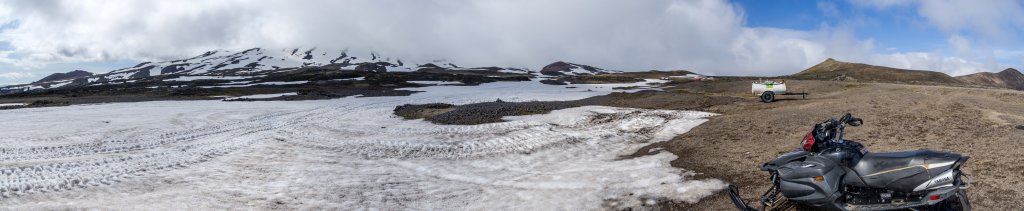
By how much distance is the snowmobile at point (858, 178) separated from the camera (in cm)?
753

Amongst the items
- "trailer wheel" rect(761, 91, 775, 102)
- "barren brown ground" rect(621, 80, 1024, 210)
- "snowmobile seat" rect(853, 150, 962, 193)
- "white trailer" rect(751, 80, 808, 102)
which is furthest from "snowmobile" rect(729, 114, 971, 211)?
"white trailer" rect(751, 80, 808, 102)

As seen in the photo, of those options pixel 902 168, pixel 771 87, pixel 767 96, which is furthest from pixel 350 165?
pixel 771 87

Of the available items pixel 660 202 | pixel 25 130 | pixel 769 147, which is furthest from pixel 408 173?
pixel 25 130

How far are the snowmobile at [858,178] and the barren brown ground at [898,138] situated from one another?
1.50 meters

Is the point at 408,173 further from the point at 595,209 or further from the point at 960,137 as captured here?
the point at 960,137

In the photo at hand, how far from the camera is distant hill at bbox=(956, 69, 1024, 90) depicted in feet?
308

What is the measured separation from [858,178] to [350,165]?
13376mm

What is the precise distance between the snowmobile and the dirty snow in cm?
267

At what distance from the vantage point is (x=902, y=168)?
25.3 ft

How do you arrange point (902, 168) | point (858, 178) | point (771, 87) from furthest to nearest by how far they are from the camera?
1. point (771, 87)
2. point (858, 178)
3. point (902, 168)

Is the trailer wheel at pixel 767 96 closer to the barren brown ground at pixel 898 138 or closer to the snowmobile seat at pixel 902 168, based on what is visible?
the barren brown ground at pixel 898 138

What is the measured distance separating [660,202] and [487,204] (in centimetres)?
379

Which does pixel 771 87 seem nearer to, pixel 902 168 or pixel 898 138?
pixel 898 138

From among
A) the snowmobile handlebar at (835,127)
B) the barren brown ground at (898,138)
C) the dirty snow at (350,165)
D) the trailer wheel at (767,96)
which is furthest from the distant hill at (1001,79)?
the snowmobile handlebar at (835,127)
